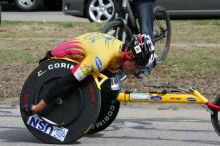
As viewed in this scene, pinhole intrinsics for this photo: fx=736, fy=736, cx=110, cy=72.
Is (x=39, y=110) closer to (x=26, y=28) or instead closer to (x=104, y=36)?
(x=104, y=36)

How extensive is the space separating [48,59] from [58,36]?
572 centimetres

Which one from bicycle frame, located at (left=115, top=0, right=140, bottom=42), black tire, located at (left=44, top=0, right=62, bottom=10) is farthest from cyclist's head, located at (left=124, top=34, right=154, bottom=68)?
black tire, located at (left=44, top=0, right=62, bottom=10)

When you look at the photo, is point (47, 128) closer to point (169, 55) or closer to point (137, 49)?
point (137, 49)

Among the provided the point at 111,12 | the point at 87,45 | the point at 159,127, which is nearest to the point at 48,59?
the point at 87,45

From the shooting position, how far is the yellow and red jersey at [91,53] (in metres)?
6.06

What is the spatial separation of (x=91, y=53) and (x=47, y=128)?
2.48 ft

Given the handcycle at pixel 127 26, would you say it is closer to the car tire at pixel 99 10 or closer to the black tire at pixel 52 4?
the car tire at pixel 99 10

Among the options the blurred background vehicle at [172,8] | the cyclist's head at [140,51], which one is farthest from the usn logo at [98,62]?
the blurred background vehicle at [172,8]

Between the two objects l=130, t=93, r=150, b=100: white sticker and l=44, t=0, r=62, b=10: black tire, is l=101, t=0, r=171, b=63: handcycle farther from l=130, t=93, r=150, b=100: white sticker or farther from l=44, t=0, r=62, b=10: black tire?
l=44, t=0, r=62, b=10: black tire

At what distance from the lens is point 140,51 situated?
6121 mm

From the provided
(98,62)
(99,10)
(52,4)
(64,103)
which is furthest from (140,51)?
(52,4)

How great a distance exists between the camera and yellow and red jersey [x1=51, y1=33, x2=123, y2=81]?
6.06 meters

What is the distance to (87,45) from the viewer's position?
20.2 ft

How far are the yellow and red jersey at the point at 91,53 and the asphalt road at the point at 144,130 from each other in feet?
2.31
